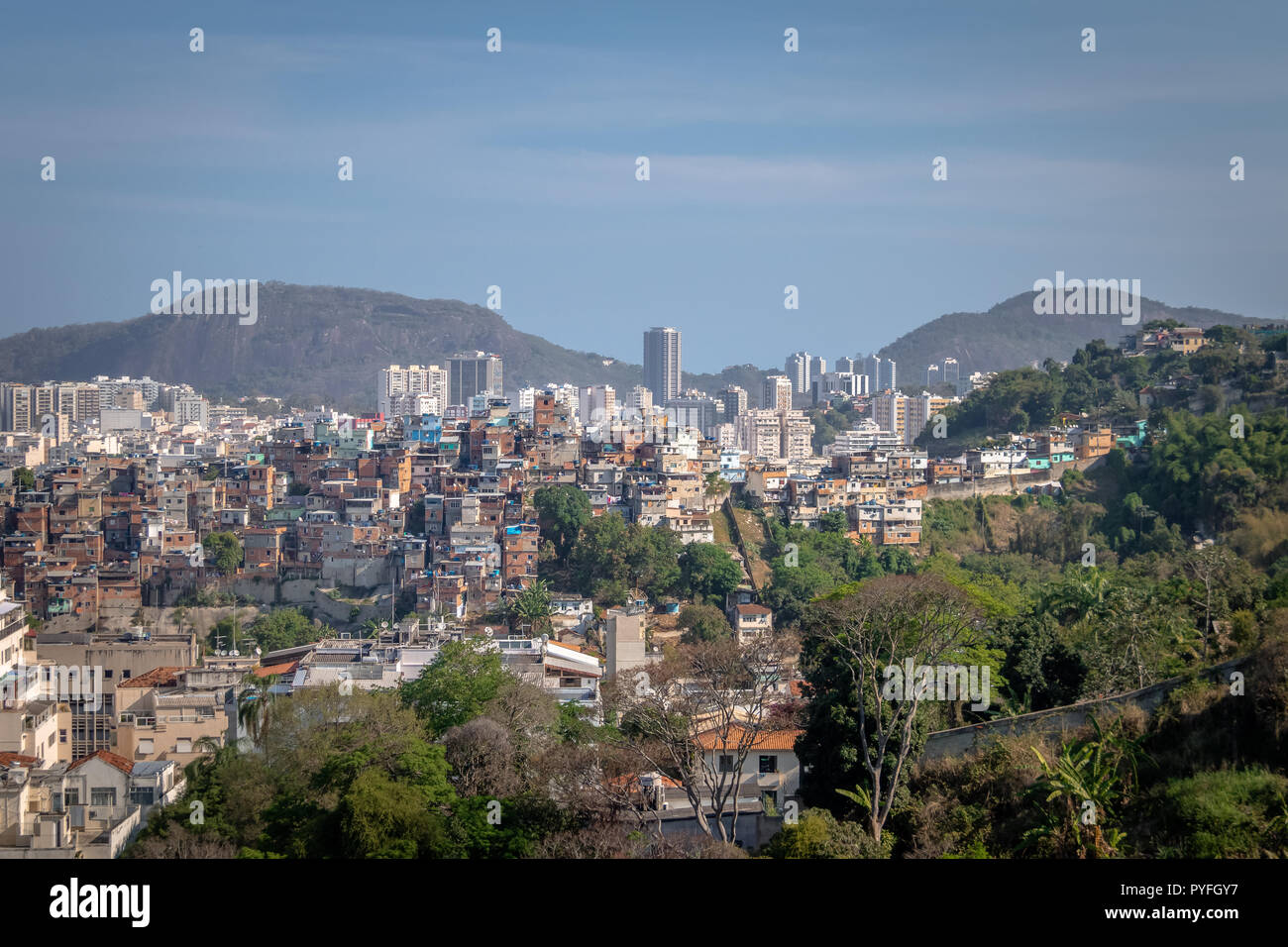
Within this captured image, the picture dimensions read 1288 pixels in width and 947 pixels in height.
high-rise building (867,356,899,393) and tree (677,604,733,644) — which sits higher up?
high-rise building (867,356,899,393)

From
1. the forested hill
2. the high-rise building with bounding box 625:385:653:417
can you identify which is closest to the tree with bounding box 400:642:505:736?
the high-rise building with bounding box 625:385:653:417

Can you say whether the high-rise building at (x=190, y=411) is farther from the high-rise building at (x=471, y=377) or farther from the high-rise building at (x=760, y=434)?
the high-rise building at (x=760, y=434)

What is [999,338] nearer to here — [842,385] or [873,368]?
[873,368]

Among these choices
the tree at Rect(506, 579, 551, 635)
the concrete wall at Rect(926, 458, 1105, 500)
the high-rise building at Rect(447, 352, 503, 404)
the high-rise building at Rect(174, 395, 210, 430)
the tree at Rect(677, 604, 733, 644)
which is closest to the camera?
the tree at Rect(677, 604, 733, 644)

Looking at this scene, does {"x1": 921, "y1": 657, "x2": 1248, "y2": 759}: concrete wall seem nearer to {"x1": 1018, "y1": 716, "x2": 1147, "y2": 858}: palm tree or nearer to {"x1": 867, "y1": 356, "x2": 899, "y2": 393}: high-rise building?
{"x1": 1018, "y1": 716, "x2": 1147, "y2": 858}: palm tree

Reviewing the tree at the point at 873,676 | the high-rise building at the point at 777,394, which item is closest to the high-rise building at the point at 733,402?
the high-rise building at the point at 777,394
